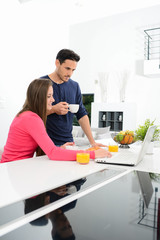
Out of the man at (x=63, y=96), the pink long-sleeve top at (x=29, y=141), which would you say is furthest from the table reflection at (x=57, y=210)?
the man at (x=63, y=96)

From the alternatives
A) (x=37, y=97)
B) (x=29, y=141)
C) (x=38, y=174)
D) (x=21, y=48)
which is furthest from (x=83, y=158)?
(x=21, y=48)

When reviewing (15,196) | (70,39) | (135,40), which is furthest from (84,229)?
(70,39)

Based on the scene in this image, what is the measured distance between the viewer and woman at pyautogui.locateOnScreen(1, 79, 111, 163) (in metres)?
1.69

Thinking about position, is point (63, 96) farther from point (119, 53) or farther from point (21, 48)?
point (119, 53)

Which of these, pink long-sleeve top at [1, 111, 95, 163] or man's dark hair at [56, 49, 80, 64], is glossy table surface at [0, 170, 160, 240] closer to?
pink long-sleeve top at [1, 111, 95, 163]

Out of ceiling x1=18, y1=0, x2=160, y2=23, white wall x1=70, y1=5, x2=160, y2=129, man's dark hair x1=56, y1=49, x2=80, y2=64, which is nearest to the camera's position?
man's dark hair x1=56, y1=49, x2=80, y2=64

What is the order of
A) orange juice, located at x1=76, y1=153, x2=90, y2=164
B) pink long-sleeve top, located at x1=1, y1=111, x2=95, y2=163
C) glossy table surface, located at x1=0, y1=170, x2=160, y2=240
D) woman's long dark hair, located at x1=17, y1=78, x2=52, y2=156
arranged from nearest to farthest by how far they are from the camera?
glossy table surface, located at x1=0, y1=170, x2=160, y2=240, orange juice, located at x1=76, y1=153, x2=90, y2=164, pink long-sleeve top, located at x1=1, y1=111, x2=95, y2=163, woman's long dark hair, located at x1=17, y1=78, x2=52, y2=156

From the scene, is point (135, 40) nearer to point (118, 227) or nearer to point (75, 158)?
point (75, 158)

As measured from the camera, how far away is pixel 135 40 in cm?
856

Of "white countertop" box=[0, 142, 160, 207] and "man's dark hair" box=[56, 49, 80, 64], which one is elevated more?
"man's dark hair" box=[56, 49, 80, 64]

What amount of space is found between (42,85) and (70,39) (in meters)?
8.44

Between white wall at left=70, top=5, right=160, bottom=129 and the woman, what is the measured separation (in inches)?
257

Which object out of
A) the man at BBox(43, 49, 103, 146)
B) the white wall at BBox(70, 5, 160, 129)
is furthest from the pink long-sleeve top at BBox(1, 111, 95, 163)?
the white wall at BBox(70, 5, 160, 129)

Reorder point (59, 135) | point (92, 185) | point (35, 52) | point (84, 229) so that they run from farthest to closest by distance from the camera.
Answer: point (35, 52), point (59, 135), point (92, 185), point (84, 229)
